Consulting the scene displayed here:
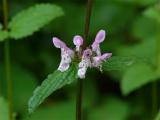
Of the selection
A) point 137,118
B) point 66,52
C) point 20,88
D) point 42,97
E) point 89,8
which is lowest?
point 137,118

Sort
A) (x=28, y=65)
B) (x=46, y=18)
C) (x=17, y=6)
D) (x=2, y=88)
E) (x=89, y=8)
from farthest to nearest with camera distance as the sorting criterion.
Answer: (x=17, y=6), (x=28, y=65), (x=2, y=88), (x=46, y=18), (x=89, y=8)

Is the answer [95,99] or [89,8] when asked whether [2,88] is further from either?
[89,8]

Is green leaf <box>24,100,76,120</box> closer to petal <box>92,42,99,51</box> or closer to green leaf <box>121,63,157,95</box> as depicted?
green leaf <box>121,63,157,95</box>

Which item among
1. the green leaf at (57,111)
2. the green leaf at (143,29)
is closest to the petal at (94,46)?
the green leaf at (57,111)

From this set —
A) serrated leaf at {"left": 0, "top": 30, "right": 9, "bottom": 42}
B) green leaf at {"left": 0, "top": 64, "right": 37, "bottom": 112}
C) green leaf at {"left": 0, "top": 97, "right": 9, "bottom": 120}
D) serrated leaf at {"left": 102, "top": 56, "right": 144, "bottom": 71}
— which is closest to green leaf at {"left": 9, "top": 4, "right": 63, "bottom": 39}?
serrated leaf at {"left": 0, "top": 30, "right": 9, "bottom": 42}

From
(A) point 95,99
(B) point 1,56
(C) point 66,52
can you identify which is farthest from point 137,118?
(C) point 66,52

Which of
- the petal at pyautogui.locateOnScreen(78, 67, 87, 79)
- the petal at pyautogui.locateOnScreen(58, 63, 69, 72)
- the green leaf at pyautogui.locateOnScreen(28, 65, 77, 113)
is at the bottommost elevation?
the green leaf at pyautogui.locateOnScreen(28, 65, 77, 113)

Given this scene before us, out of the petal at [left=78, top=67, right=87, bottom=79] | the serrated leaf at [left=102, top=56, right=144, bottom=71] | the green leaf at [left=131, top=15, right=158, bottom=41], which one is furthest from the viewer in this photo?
the green leaf at [left=131, top=15, right=158, bottom=41]

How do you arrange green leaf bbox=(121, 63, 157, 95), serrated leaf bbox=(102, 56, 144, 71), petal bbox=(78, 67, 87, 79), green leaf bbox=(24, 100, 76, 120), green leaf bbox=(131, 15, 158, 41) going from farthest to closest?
green leaf bbox=(131, 15, 158, 41)
green leaf bbox=(24, 100, 76, 120)
green leaf bbox=(121, 63, 157, 95)
serrated leaf bbox=(102, 56, 144, 71)
petal bbox=(78, 67, 87, 79)
